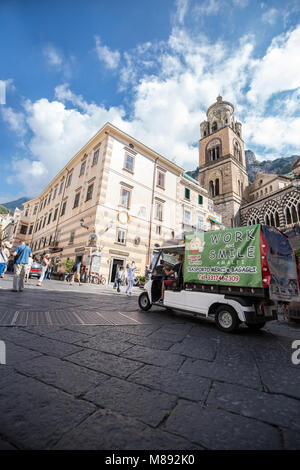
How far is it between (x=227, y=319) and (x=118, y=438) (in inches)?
149

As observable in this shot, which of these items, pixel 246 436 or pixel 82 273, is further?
pixel 82 273

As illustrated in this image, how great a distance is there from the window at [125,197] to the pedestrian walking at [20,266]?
39.9 feet

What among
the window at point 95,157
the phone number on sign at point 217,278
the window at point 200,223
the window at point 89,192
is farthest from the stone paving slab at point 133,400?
the window at point 200,223

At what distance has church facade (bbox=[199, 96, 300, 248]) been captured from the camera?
29845 mm

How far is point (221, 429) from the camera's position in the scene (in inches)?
50.0

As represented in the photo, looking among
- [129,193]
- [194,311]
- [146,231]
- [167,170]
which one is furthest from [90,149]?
[194,311]

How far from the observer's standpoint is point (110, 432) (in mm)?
1160

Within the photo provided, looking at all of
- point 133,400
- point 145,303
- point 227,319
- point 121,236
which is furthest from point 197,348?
point 121,236

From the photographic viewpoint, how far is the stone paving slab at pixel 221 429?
1.16 metres

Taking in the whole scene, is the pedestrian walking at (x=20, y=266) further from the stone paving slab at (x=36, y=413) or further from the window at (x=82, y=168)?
the window at (x=82, y=168)

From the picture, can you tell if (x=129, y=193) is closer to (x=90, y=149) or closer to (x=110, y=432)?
(x=90, y=149)

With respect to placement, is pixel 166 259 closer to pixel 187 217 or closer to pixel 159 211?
pixel 159 211
